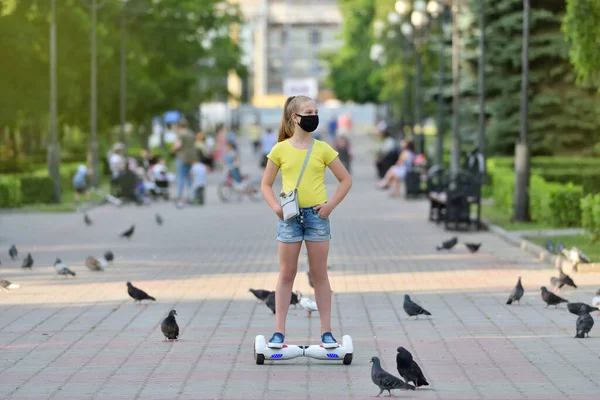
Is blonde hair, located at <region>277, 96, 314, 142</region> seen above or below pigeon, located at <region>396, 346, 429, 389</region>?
above

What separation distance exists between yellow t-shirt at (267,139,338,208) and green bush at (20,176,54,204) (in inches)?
964

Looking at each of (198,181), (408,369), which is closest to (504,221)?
(198,181)

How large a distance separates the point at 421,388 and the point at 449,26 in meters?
37.0

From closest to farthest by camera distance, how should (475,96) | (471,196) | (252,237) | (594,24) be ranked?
(594,24) < (252,237) < (471,196) < (475,96)

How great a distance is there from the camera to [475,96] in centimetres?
4409

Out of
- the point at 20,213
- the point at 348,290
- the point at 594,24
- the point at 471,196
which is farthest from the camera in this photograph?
the point at 20,213

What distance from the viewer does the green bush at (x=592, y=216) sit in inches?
701

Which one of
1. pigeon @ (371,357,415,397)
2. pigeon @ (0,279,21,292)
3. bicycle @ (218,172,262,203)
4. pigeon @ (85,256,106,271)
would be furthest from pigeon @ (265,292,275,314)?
bicycle @ (218,172,262,203)

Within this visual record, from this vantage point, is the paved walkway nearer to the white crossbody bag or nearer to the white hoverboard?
the white hoverboard

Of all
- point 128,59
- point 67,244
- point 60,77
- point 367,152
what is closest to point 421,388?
point 67,244

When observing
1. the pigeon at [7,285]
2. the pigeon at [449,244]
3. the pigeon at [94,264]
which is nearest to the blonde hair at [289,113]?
the pigeon at [7,285]

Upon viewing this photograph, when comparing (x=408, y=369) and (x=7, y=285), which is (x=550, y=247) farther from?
(x=408, y=369)

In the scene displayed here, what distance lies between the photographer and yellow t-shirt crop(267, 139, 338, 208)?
9234 mm

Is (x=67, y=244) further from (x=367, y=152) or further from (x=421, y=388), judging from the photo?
(x=367, y=152)
